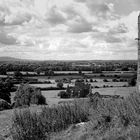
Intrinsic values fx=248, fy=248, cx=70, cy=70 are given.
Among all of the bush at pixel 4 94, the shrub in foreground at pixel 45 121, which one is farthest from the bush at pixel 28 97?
the shrub in foreground at pixel 45 121

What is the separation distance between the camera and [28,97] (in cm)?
3397

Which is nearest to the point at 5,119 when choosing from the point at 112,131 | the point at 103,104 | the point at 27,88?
the point at 103,104

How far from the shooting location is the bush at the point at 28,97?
31.3 m

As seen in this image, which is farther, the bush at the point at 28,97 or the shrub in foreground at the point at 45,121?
the bush at the point at 28,97

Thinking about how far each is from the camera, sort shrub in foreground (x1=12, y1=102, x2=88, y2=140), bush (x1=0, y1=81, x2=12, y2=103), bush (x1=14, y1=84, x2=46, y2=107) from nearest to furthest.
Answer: shrub in foreground (x1=12, y1=102, x2=88, y2=140) → bush (x1=14, y1=84, x2=46, y2=107) → bush (x1=0, y1=81, x2=12, y2=103)

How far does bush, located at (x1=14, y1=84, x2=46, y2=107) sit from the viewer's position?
31.3m

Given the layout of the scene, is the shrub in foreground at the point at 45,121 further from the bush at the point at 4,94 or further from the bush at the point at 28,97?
the bush at the point at 4,94

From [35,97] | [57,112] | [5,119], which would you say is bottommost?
[35,97]

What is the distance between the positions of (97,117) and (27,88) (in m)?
29.8

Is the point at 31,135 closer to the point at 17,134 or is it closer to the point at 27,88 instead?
the point at 17,134

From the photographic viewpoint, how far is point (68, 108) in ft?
27.3

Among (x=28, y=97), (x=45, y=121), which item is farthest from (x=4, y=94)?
(x=45, y=121)

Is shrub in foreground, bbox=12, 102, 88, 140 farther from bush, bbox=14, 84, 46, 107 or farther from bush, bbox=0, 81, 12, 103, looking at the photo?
bush, bbox=0, 81, 12, 103

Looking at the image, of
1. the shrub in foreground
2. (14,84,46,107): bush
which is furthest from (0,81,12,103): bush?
the shrub in foreground
